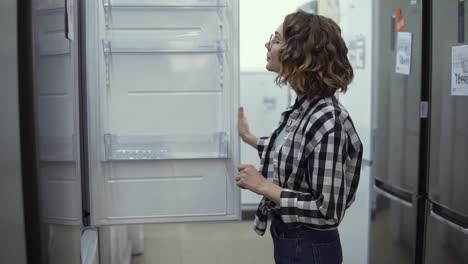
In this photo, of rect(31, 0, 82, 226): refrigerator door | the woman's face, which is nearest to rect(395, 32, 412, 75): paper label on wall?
the woman's face

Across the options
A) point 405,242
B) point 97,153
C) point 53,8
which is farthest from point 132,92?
point 405,242

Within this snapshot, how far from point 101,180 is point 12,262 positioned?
1.19 metres

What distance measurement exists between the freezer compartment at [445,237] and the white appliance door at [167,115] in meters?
0.86

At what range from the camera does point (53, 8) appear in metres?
1.01

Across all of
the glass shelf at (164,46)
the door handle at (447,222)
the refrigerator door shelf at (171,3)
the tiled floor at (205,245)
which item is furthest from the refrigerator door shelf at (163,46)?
the tiled floor at (205,245)

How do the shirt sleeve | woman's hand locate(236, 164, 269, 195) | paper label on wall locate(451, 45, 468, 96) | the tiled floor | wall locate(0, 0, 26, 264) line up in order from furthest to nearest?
the tiled floor, paper label on wall locate(451, 45, 468, 96), woman's hand locate(236, 164, 269, 195), the shirt sleeve, wall locate(0, 0, 26, 264)

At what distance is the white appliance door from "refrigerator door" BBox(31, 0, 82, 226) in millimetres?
641

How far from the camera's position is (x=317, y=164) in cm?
144

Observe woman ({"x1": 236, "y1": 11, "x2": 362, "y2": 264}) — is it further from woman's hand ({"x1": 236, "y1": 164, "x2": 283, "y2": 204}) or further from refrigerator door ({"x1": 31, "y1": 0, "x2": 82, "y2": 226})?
refrigerator door ({"x1": 31, "y1": 0, "x2": 82, "y2": 226})

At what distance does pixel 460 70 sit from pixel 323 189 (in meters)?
0.93

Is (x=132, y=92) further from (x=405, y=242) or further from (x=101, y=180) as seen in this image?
(x=405, y=242)

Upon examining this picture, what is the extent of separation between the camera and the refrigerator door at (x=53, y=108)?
2.81ft

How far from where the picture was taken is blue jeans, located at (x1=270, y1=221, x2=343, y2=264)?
5.02 ft

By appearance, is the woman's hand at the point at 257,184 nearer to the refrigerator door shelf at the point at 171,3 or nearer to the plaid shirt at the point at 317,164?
the plaid shirt at the point at 317,164
